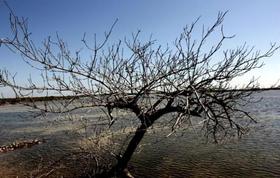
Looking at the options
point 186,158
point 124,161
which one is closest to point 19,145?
point 186,158

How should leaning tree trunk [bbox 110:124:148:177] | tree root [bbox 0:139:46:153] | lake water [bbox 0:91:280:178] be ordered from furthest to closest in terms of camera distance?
tree root [bbox 0:139:46:153]
lake water [bbox 0:91:280:178]
leaning tree trunk [bbox 110:124:148:177]

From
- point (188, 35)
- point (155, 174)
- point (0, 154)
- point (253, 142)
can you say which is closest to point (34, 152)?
point (0, 154)

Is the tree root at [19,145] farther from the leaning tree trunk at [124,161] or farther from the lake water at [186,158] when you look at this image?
the leaning tree trunk at [124,161]

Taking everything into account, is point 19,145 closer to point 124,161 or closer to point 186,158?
point 186,158

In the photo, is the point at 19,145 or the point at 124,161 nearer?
the point at 124,161

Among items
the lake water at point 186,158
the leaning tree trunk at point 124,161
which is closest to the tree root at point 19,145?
the lake water at point 186,158

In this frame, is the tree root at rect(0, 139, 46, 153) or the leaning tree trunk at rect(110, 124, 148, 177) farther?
the tree root at rect(0, 139, 46, 153)

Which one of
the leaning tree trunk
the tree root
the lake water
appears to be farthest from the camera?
the tree root

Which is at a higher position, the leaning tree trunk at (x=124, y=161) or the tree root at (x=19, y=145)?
the leaning tree trunk at (x=124, y=161)

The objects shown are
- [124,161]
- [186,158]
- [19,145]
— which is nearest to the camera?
[124,161]

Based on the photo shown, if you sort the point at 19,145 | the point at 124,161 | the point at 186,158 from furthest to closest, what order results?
the point at 19,145 → the point at 186,158 → the point at 124,161

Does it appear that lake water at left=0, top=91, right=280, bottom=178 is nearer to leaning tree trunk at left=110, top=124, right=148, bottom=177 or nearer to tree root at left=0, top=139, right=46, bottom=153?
leaning tree trunk at left=110, top=124, right=148, bottom=177

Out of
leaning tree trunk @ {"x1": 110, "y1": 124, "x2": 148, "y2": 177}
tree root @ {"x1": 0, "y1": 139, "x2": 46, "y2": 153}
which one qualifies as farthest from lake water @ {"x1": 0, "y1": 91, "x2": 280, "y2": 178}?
tree root @ {"x1": 0, "y1": 139, "x2": 46, "y2": 153}

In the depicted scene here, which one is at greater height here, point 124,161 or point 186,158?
point 124,161
